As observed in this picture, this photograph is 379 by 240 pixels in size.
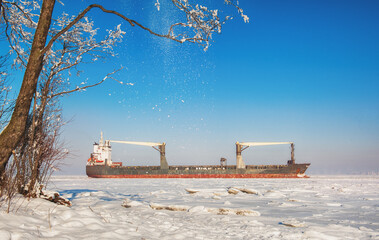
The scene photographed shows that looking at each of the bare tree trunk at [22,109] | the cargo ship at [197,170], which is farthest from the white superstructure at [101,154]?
the bare tree trunk at [22,109]

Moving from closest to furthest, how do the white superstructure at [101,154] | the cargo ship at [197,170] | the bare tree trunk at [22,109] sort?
the bare tree trunk at [22,109]
the cargo ship at [197,170]
the white superstructure at [101,154]

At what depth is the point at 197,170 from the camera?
40.7 metres

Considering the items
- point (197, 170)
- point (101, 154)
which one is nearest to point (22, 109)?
point (197, 170)

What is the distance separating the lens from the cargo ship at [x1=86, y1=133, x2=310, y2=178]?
129ft

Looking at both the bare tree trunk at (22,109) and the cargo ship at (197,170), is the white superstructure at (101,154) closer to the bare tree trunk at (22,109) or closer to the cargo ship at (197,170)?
the cargo ship at (197,170)

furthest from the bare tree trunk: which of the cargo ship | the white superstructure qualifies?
the white superstructure

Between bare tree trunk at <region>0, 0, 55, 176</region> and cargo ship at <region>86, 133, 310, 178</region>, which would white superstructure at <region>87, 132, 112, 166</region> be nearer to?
cargo ship at <region>86, 133, 310, 178</region>

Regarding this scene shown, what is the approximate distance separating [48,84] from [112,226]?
3.30m

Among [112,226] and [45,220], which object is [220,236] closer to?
[112,226]

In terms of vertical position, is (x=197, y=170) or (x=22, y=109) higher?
(x=22, y=109)

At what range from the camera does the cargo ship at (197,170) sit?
3947 cm

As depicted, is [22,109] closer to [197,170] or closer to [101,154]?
[197,170]

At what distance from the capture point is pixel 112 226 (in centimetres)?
372

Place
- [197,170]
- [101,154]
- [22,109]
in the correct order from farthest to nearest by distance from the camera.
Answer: [101,154], [197,170], [22,109]
